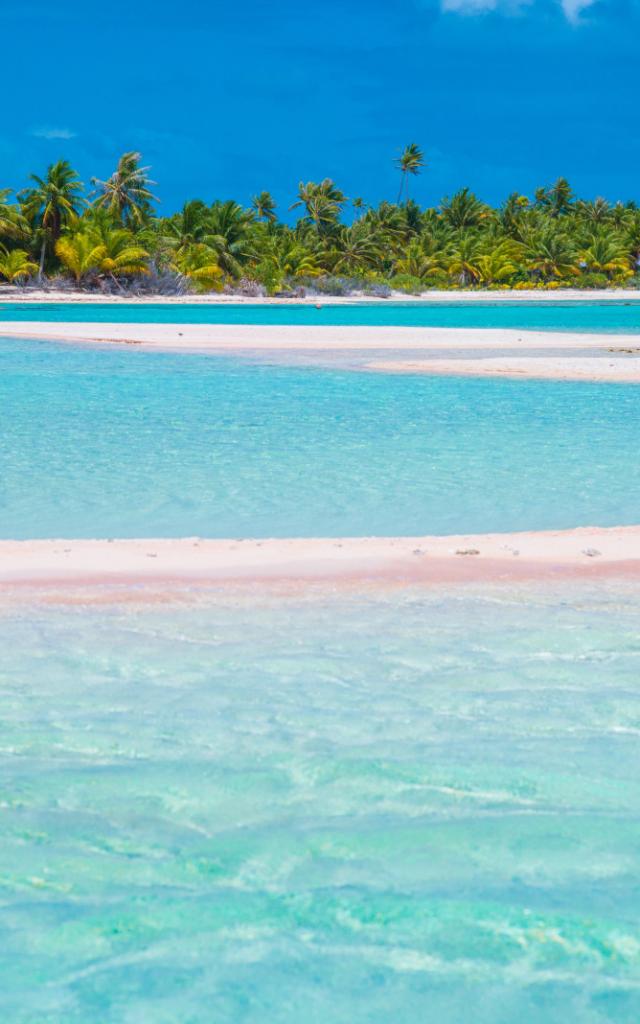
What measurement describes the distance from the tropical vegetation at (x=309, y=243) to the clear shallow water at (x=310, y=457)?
44.0m

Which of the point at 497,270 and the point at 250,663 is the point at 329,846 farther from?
the point at 497,270

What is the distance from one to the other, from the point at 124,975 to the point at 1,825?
36.7 inches

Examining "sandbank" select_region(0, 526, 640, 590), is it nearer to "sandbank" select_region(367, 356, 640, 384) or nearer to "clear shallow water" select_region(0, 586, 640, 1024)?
"clear shallow water" select_region(0, 586, 640, 1024)

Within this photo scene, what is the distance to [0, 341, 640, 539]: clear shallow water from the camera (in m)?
9.24

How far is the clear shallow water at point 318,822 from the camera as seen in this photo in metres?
2.90

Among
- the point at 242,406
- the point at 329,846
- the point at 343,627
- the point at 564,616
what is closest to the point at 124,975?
the point at 329,846

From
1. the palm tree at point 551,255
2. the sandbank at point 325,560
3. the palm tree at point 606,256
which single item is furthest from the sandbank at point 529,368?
the palm tree at point 606,256

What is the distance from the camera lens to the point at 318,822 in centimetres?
372

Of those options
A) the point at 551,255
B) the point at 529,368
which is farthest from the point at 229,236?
the point at 529,368

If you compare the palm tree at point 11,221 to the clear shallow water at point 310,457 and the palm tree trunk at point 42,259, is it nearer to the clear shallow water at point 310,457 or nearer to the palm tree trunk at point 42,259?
the palm tree trunk at point 42,259

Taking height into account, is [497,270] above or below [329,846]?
above

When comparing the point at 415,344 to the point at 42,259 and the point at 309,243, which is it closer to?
the point at 42,259

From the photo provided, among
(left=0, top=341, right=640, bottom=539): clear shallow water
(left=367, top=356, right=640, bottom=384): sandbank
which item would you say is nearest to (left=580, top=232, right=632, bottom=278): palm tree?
(left=367, top=356, right=640, bottom=384): sandbank

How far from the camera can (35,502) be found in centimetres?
968
